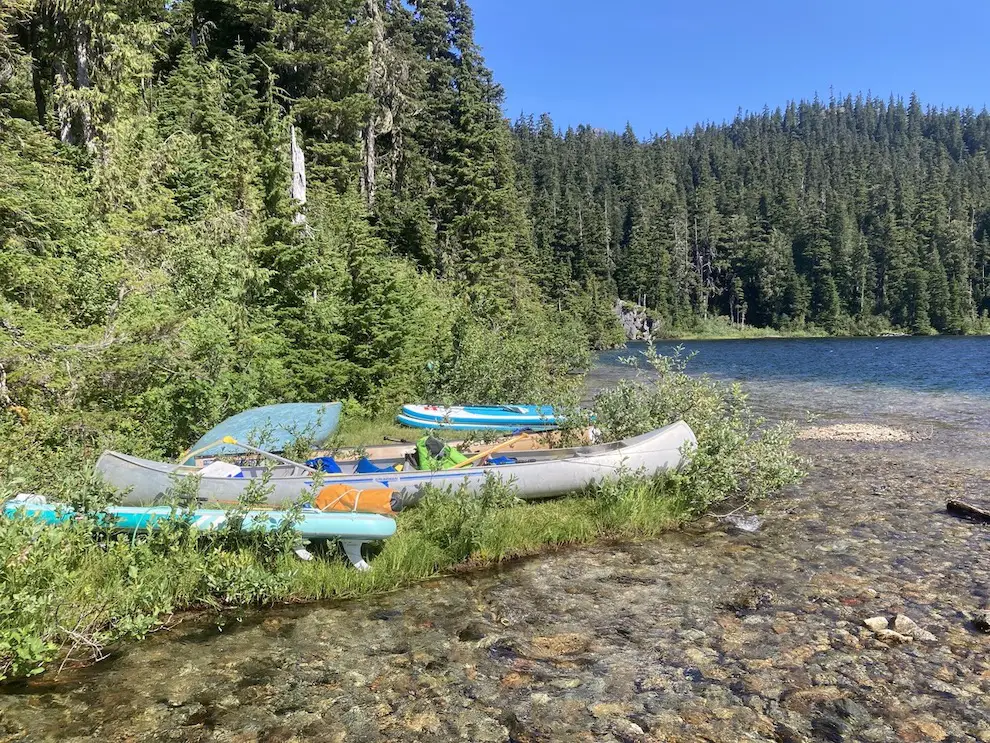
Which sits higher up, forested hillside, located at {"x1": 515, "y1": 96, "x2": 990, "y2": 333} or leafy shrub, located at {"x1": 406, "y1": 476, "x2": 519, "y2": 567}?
forested hillside, located at {"x1": 515, "y1": 96, "x2": 990, "y2": 333}

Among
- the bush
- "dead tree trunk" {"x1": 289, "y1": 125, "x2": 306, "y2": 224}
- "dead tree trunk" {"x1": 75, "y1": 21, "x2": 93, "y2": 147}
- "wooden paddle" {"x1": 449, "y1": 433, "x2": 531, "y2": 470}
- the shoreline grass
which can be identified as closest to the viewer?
the shoreline grass

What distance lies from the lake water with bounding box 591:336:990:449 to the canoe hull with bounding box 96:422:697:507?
8.16 feet

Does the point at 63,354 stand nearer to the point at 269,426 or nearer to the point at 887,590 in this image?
the point at 269,426

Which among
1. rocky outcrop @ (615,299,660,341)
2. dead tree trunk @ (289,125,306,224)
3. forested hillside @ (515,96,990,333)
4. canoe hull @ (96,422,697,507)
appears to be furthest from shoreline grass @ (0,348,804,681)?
rocky outcrop @ (615,299,660,341)

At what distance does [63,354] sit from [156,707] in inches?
191

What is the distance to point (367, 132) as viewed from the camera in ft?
111

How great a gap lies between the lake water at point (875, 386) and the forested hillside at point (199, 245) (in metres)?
6.10

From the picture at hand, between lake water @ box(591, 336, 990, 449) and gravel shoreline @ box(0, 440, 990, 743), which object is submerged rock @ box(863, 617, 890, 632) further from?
lake water @ box(591, 336, 990, 449)

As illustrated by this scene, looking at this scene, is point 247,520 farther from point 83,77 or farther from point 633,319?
point 633,319

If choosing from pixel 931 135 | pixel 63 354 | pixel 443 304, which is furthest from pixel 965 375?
pixel 931 135

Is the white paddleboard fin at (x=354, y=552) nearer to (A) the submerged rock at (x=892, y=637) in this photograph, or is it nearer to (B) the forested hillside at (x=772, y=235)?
(A) the submerged rock at (x=892, y=637)

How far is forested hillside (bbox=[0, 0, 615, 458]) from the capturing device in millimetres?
8375

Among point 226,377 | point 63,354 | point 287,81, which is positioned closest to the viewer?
point 63,354

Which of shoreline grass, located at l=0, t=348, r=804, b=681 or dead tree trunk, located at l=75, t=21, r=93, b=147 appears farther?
dead tree trunk, located at l=75, t=21, r=93, b=147
